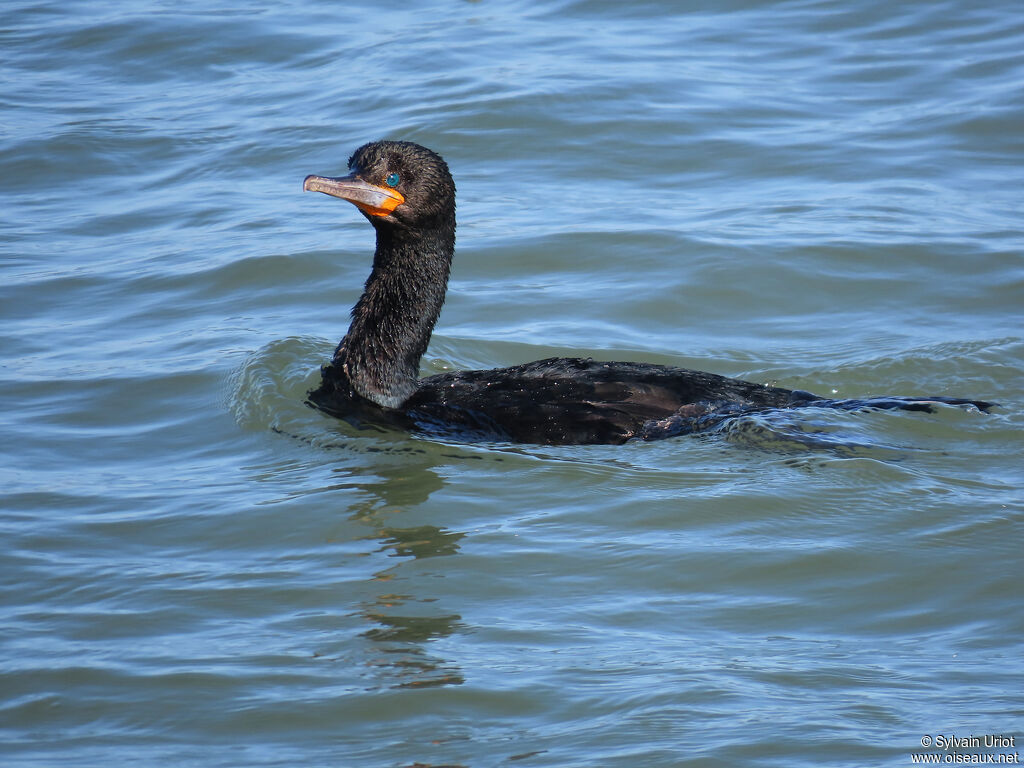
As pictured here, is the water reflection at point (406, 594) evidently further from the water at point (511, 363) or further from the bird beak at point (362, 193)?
the bird beak at point (362, 193)

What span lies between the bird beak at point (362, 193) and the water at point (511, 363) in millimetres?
1219

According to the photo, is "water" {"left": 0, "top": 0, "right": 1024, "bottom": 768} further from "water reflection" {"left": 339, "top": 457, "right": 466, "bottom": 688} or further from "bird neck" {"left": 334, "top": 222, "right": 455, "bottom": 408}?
"bird neck" {"left": 334, "top": 222, "right": 455, "bottom": 408}

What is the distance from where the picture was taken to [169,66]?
14.6 metres

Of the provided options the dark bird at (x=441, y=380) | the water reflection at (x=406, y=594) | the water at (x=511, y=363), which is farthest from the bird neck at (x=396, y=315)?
the water reflection at (x=406, y=594)

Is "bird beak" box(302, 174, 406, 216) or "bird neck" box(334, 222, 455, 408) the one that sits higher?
"bird beak" box(302, 174, 406, 216)

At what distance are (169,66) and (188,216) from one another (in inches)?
162

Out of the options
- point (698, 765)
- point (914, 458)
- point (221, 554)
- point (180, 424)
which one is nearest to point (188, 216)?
point (180, 424)

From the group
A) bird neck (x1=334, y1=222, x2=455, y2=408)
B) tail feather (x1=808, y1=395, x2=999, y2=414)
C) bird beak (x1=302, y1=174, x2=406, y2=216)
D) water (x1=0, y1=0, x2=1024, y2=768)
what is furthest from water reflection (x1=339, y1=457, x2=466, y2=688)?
tail feather (x1=808, y1=395, x2=999, y2=414)

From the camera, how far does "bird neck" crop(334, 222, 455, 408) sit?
294 inches

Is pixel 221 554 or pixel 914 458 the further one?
pixel 914 458

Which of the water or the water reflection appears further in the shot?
the water reflection

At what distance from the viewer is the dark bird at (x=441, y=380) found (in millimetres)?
6891

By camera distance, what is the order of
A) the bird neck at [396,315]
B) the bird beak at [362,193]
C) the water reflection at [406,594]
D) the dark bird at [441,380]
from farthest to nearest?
the bird neck at [396,315], the bird beak at [362,193], the dark bird at [441,380], the water reflection at [406,594]

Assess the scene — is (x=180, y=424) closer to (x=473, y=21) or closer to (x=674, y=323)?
(x=674, y=323)
